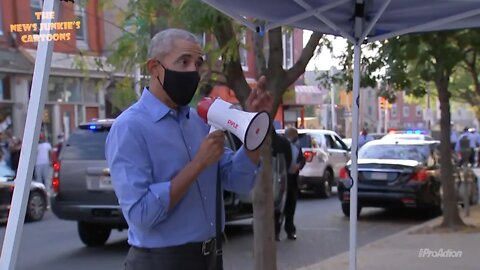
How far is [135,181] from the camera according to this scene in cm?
284

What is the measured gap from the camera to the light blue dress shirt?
9.30 ft

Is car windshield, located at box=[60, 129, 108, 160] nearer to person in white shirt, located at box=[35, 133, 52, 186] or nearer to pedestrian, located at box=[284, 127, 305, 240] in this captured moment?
pedestrian, located at box=[284, 127, 305, 240]

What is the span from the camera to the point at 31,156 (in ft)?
12.0

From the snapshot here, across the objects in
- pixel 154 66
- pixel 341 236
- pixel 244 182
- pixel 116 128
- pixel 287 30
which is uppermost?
pixel 287 30

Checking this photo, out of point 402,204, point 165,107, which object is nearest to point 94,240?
point 402,204

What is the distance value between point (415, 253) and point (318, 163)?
8.86 metres

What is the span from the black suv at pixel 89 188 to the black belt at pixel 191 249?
20.8ft

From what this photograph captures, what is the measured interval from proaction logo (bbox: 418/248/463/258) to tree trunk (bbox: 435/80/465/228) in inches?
88.5

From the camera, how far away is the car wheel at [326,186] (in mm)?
18234

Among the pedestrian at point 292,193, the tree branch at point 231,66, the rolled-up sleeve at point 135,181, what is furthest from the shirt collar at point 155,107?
the pedestrian at point 292,193

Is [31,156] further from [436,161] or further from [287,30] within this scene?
[436,161]

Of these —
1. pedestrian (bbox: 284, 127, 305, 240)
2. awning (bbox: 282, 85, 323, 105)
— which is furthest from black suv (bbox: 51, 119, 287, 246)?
awning (bbox: 282, 85, 323, 105)

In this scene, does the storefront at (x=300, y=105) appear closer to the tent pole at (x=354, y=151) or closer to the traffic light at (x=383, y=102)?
the traffic light at (x=383, y=102)

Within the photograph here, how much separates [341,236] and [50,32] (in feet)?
29.5
